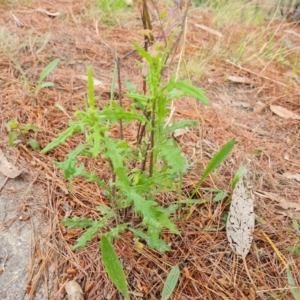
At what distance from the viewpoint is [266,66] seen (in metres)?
2.23

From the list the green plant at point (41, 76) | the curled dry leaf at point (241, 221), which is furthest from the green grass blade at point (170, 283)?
the green plant at point (41, 76)

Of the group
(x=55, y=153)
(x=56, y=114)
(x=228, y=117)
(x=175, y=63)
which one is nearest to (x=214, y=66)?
(x=175, y=63)

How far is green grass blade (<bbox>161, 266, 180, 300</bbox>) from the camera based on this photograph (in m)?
1.05

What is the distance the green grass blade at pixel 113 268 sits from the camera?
3.27 feet

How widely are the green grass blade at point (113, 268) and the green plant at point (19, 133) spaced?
642 millimetres

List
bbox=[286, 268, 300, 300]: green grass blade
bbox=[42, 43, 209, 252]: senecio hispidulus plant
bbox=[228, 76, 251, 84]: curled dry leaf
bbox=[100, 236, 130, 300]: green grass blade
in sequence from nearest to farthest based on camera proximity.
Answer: bbox=[42, 43, 209, 252]: senecio hispidulus plant < bbox=[100, 236, 130, 300]: green grass blade < bbox=[286, 268, 300, 300]: green grass blade < bbox=[228, 76, 251, 84]: curled dry leaf

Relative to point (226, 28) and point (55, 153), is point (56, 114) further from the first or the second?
point (226, 28)

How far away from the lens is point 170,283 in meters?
1.06

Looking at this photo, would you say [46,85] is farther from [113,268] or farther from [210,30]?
[210,30]

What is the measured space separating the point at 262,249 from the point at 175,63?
1.34 meters

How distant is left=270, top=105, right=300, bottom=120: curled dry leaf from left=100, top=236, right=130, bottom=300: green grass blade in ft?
4.30

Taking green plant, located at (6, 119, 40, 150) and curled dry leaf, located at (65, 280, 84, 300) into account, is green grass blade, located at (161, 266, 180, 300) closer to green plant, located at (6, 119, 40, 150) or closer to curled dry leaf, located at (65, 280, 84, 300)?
curled dry leaf, located at (65, 280, 84, 300)

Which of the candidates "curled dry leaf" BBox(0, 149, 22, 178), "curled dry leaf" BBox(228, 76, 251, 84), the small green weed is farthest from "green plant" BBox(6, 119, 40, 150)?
"curled dry leaf" BBox(228, 76, 251, 84)

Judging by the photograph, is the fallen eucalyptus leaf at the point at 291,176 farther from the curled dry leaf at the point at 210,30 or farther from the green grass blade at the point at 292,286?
the curled dry leaf at the point at 210,30
